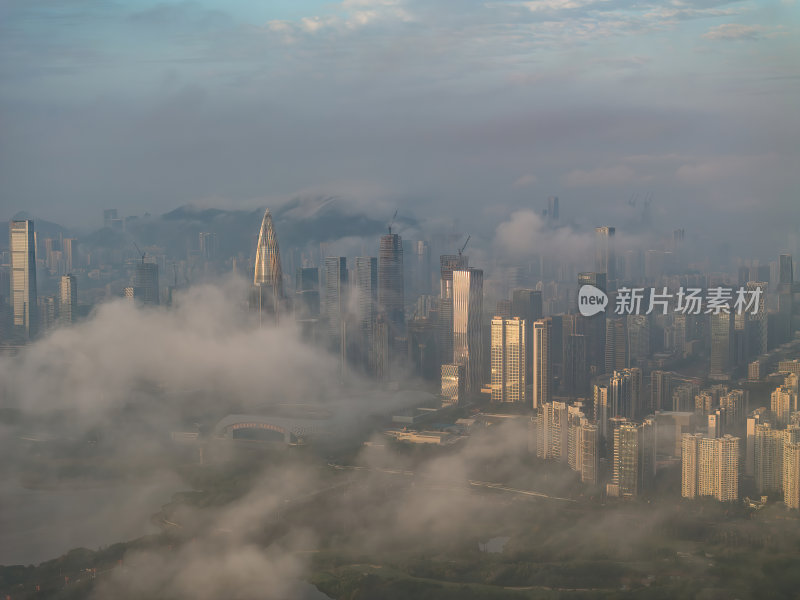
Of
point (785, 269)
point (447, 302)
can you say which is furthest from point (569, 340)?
point (785, 269)

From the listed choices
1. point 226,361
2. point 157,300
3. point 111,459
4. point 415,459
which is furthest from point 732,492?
point 157,300

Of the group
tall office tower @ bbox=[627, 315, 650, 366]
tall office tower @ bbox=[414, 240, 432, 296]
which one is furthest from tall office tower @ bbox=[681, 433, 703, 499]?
tall office tower @ bbox=[414, 240, 432, 296]

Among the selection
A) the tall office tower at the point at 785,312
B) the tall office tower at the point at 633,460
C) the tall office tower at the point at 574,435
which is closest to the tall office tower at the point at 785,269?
the tall office tower at the point at 785,312

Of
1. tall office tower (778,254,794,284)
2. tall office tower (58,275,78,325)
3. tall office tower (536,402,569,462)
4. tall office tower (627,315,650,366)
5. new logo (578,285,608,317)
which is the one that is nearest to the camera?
tall office tower (536,402,569,462)

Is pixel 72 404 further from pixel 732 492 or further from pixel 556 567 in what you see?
pixel 732 492

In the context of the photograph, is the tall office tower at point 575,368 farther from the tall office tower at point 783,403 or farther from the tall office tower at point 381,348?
the tall office tower at point 381,348

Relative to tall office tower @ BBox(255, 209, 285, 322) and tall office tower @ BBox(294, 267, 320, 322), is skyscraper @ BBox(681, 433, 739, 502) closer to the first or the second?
tall office tower @ BBox(255, 209, 285, 322)
